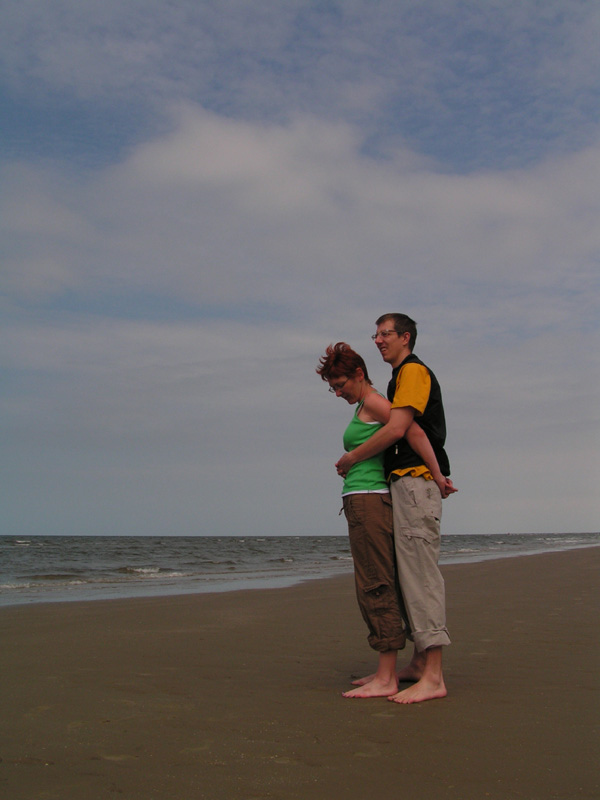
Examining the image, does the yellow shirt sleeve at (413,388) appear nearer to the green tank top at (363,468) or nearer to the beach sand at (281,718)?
the green tank top at (363,468)

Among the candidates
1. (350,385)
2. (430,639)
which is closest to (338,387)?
(350,385)

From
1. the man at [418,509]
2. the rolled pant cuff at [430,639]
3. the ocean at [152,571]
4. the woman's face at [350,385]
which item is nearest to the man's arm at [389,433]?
the man at [418,509]

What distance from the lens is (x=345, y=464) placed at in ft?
11.3

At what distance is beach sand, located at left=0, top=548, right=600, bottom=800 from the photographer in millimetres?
2109

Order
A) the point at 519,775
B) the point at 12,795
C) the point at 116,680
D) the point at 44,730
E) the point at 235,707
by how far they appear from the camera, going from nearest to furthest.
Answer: the point at 12,795
the point at 519,775
the point at 44,730
the point at 235,707
the point at 116,680

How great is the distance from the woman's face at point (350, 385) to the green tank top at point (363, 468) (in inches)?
2.4

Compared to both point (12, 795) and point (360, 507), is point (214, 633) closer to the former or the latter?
point (360, 507)

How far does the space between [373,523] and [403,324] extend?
3.44ft

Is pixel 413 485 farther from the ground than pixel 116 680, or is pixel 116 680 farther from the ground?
pixel 413 485

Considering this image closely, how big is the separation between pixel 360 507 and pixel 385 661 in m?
0.74

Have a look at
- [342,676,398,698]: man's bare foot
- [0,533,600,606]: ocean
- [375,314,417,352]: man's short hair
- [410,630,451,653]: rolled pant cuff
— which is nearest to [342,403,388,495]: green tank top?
[375,314,417,352]: man's short hair

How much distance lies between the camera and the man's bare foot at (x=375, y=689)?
3.21m

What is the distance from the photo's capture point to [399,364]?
140 inches

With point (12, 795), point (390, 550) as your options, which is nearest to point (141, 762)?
point (12, 795)
